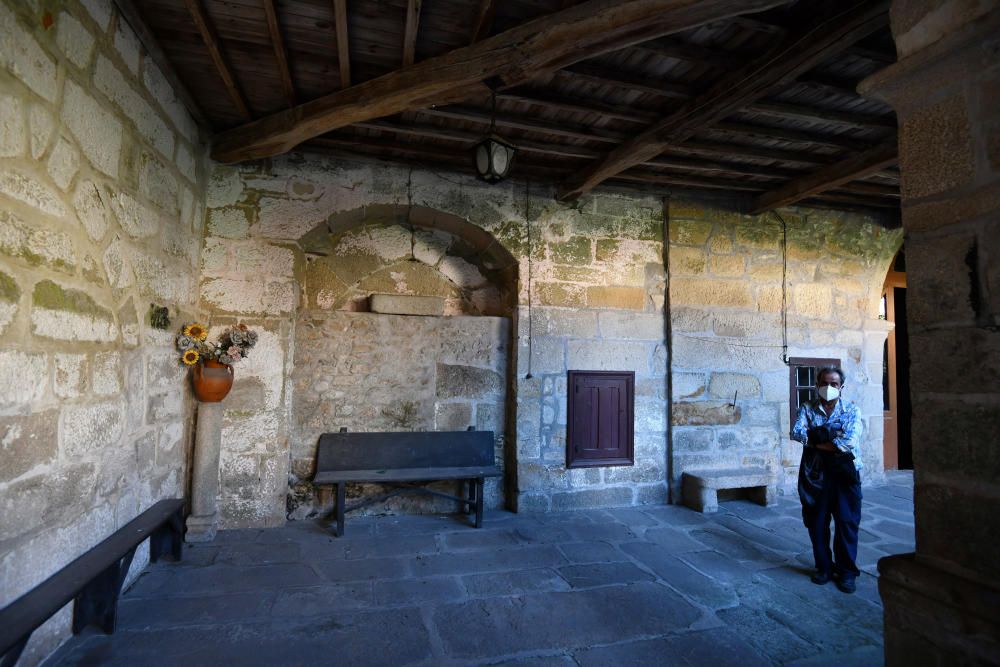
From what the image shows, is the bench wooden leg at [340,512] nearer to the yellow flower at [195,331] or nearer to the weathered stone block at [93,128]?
the yellow flower at [195,331]

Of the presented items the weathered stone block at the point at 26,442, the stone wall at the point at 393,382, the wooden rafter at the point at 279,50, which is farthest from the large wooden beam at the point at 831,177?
the weathered stone block at the point at 26,442

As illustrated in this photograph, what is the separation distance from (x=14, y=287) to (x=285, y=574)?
76.9 inches

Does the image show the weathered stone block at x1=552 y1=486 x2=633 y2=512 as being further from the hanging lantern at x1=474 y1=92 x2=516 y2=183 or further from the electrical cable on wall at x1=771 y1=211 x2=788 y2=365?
the hanging lantern at x1=474 y1=92 x2=516 y2=183

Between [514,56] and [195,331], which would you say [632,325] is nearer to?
[514,56]

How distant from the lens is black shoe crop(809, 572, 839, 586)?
2.86 meters

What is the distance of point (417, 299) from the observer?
4199mm

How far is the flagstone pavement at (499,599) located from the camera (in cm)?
215

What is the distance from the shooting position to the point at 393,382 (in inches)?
159

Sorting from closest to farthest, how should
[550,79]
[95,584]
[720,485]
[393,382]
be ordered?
[95,584], [550,79], [393,382], [720,485]

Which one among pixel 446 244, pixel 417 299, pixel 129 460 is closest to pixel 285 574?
pixel 129 460

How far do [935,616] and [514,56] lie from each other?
251 centimetres

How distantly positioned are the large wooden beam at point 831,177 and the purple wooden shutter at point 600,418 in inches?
78.3

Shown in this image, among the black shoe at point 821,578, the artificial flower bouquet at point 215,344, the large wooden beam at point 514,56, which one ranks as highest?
the large wooden beam at point 514,56

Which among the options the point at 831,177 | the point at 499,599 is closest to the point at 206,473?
the point at 499,599
